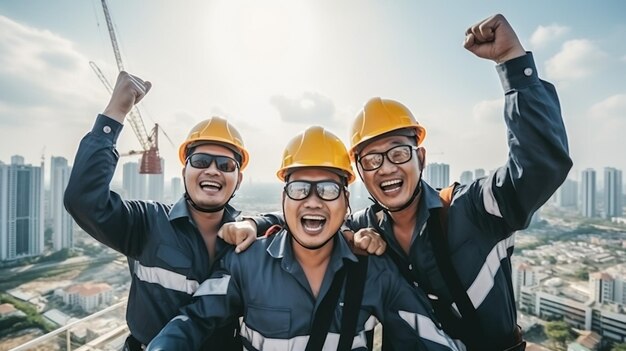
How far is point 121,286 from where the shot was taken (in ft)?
85.5

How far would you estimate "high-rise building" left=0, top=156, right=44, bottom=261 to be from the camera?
26766mm

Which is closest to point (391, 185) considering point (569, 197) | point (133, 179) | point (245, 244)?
point (245, 244)

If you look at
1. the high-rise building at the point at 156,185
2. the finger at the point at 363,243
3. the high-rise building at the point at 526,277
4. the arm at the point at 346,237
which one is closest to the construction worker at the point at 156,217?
the arm at the point at 346,237

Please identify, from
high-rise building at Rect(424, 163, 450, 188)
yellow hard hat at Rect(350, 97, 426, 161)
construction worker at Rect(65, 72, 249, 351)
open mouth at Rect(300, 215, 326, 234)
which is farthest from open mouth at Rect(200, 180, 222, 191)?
high-rise building at Rect(424, 163, 450, 188)

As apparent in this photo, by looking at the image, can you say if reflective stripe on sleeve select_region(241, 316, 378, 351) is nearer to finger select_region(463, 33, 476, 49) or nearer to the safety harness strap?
the safety harness strap

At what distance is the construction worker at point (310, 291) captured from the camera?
2258 millimetres

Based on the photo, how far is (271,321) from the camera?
228 centimetres

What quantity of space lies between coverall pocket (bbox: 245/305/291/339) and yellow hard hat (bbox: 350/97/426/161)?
5.51ft

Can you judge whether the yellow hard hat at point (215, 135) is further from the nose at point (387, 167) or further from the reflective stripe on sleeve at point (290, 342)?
the reflective stripe on sleeve at point (290, 342)

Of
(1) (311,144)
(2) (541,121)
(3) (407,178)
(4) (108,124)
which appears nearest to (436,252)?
(3) (407,178)

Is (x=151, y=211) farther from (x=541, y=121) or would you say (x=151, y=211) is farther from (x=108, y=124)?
(x=541, y=121)

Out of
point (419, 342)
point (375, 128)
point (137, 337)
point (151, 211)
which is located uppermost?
point (375, 128)

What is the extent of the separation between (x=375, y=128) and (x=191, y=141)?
202 cm

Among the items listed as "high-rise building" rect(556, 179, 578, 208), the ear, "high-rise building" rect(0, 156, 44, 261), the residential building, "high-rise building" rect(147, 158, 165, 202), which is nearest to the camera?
the ear
